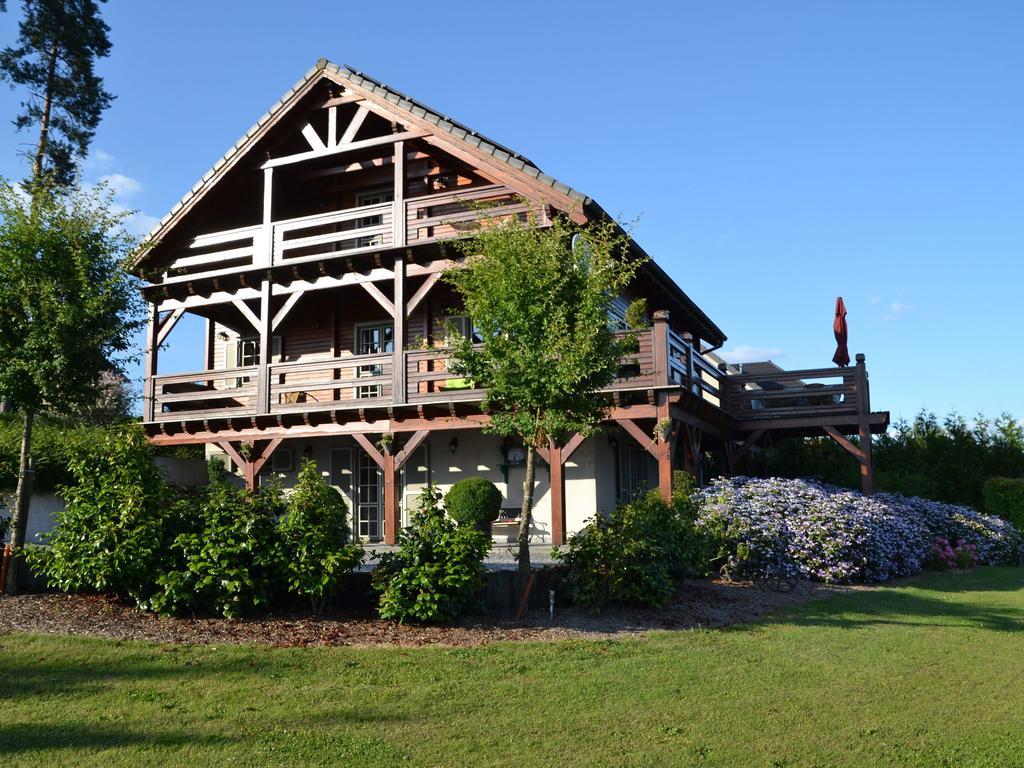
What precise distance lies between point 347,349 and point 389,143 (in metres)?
4.76

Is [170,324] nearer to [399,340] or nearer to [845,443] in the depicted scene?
[399,340]

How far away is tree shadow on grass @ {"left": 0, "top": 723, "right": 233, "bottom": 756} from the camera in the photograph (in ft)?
17.0

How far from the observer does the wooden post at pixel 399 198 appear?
17.1 meters

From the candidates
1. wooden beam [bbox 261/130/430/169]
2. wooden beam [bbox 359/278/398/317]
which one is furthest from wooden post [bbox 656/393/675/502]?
wooden beam [bbox 261/130/430/169]

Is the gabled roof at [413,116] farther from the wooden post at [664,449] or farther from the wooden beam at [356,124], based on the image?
the wooden post at [664,449]

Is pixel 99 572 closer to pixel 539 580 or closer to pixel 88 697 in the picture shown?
pixel 88 697

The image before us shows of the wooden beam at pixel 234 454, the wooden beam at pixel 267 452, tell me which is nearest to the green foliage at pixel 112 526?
the wooden beam at pixel 267 452

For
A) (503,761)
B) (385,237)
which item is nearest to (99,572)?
(503,761)

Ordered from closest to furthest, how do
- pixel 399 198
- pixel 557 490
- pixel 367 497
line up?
1. pixel 557 490
2. pixel 399 198
3. pixel 367 497

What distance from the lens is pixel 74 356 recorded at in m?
10.0

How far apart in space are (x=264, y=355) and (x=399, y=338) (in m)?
3.19

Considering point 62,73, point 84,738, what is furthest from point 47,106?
point 84,738

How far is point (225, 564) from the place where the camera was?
8500mm

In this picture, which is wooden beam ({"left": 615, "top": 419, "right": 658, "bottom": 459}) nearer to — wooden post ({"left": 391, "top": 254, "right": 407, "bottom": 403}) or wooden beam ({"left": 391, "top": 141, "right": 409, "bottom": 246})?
wooden post ({"left": 391, "top": 254, "right": 407, "bottom": 403})
